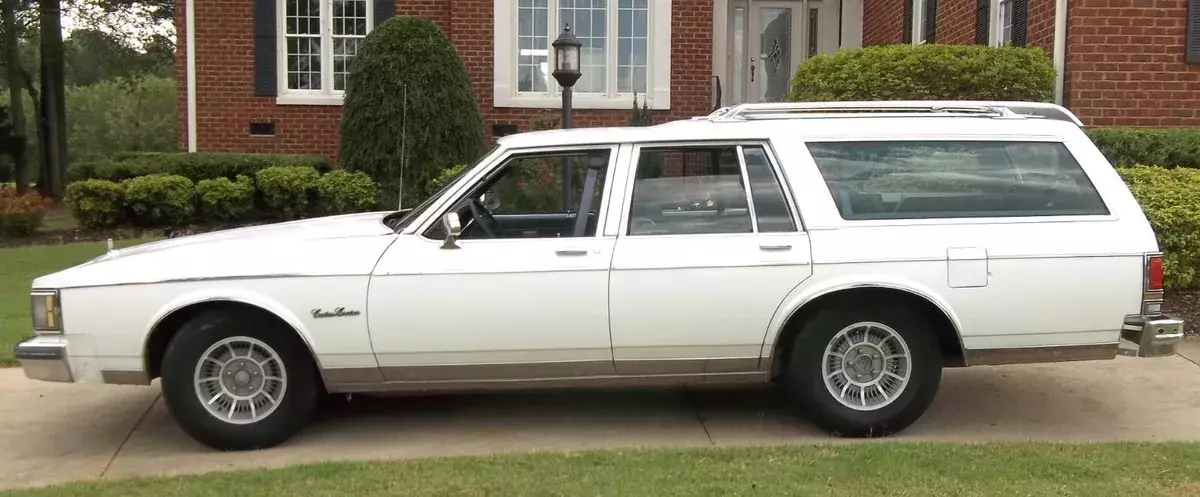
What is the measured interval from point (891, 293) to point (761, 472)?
1188 mm

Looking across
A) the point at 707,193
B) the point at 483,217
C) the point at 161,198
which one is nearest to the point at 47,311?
the point at 483,217

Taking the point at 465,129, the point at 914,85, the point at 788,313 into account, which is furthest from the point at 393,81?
the point at 788,313

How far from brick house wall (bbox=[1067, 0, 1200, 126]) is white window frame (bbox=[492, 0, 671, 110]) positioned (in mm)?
5654

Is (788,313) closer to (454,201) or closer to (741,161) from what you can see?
(741,161)

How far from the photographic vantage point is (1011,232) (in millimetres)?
5137

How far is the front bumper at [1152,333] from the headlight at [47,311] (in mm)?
5092

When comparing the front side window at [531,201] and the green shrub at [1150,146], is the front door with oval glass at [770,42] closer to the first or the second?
the green shrub at [1150,146]

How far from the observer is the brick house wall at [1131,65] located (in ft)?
32.9

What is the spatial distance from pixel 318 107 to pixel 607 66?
407cm

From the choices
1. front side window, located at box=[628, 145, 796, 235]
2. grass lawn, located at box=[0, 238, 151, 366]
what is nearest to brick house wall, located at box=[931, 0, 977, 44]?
front side window, located at box=[628, 145, 796, 235]

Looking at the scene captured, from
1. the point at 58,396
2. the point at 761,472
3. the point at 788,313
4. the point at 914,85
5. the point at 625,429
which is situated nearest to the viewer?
the point at 761,472

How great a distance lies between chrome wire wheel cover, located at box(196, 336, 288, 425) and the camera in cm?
504

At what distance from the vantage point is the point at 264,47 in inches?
572

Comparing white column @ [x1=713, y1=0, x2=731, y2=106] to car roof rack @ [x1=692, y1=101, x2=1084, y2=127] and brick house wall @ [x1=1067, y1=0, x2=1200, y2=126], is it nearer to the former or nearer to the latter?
brick house wall @ [x1=1067, y1=0, x2=1200, y2=126]
